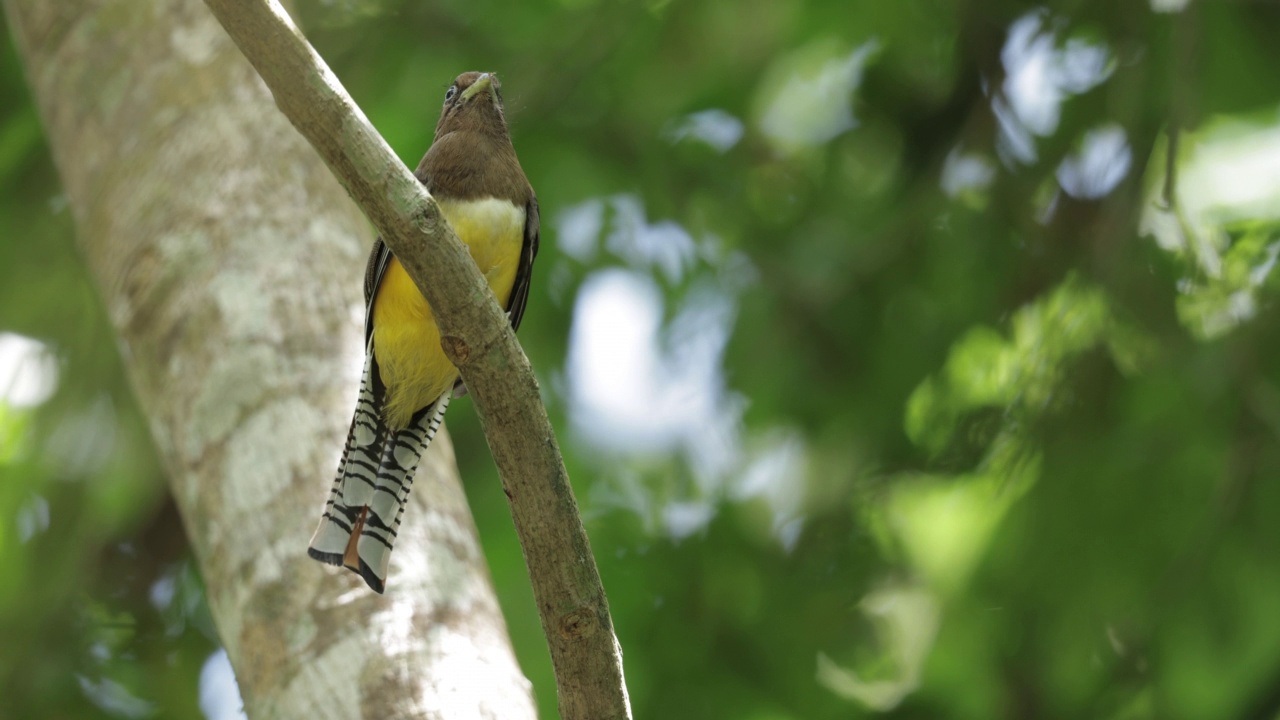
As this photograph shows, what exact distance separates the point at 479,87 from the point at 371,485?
1.12 m

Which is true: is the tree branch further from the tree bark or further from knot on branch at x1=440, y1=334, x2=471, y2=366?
the tree bark

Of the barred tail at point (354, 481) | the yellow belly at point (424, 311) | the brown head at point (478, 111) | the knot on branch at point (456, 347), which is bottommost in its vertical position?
the knot on branch at point (456, 347)

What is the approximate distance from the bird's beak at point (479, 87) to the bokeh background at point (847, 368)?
126 cm

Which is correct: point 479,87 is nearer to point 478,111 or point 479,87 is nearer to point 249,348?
point 478,111

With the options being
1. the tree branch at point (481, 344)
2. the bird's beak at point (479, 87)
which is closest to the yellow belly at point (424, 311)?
the bird's beak at point (479, 87)

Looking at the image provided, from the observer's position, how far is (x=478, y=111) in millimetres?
3301

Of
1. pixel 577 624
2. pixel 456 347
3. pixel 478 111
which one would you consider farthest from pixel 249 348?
pixel 577 624

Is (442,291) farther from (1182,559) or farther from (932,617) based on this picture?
(932,617)

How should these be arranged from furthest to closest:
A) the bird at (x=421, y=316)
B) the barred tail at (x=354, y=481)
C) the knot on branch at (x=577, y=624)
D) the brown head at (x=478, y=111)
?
1. the brown head at (x=478, y=111)
2. the bird at (x=421, y=316)
3. the barred tail at (x=354, y=481)
4. the knot on branch at (x=577, y=624)

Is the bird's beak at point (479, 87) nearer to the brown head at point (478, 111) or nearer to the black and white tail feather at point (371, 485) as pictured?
the brown head at point (478, 111)

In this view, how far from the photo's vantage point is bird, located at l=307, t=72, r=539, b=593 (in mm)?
3012

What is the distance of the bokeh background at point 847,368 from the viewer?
3932mm

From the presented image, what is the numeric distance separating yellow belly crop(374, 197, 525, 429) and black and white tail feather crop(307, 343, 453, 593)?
1.7 inches

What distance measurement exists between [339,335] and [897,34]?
2.65 m
